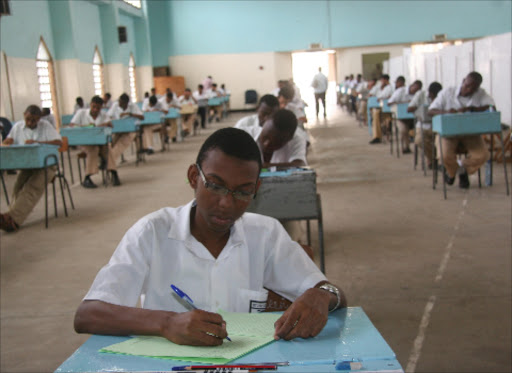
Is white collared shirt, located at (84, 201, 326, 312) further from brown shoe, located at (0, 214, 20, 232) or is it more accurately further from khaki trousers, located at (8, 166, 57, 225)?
khaki trousers, located at (8, 166, 57, 225)

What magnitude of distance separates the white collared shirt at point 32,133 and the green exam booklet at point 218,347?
21.0 feet

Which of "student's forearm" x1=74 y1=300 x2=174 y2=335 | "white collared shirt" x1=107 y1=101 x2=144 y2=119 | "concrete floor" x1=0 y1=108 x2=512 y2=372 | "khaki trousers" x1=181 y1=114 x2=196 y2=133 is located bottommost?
"concrete floor" x1=0 y1=108 x2=512 y2=372

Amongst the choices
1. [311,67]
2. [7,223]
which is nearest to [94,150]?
[7,223]

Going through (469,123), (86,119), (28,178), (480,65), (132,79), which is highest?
(132,79)

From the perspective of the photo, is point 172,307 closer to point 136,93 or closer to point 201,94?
point 201,94

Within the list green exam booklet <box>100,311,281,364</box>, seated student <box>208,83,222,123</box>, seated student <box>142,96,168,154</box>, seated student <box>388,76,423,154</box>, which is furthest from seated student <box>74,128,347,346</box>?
seated student <box>208,83,222,123</box>

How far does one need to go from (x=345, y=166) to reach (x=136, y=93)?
15.8 meters

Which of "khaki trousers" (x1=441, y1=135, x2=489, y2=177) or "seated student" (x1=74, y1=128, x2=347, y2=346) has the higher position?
"seated student" (x1=74, y1=128, x2=347, y2=346)

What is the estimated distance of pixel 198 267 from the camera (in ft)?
5.60

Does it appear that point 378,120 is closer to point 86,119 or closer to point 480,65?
point 480,65

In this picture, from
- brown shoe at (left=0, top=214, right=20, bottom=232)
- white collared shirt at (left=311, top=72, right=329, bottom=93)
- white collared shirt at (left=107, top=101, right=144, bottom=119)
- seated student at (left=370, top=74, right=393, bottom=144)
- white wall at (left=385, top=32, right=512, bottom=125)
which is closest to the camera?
brown shoe at (left=0, top=214, right=20, bottom=232)

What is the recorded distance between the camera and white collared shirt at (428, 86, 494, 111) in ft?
23.1

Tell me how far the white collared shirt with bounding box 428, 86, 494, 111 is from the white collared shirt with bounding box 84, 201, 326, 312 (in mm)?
5949

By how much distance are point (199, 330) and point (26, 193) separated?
5.83 meters
